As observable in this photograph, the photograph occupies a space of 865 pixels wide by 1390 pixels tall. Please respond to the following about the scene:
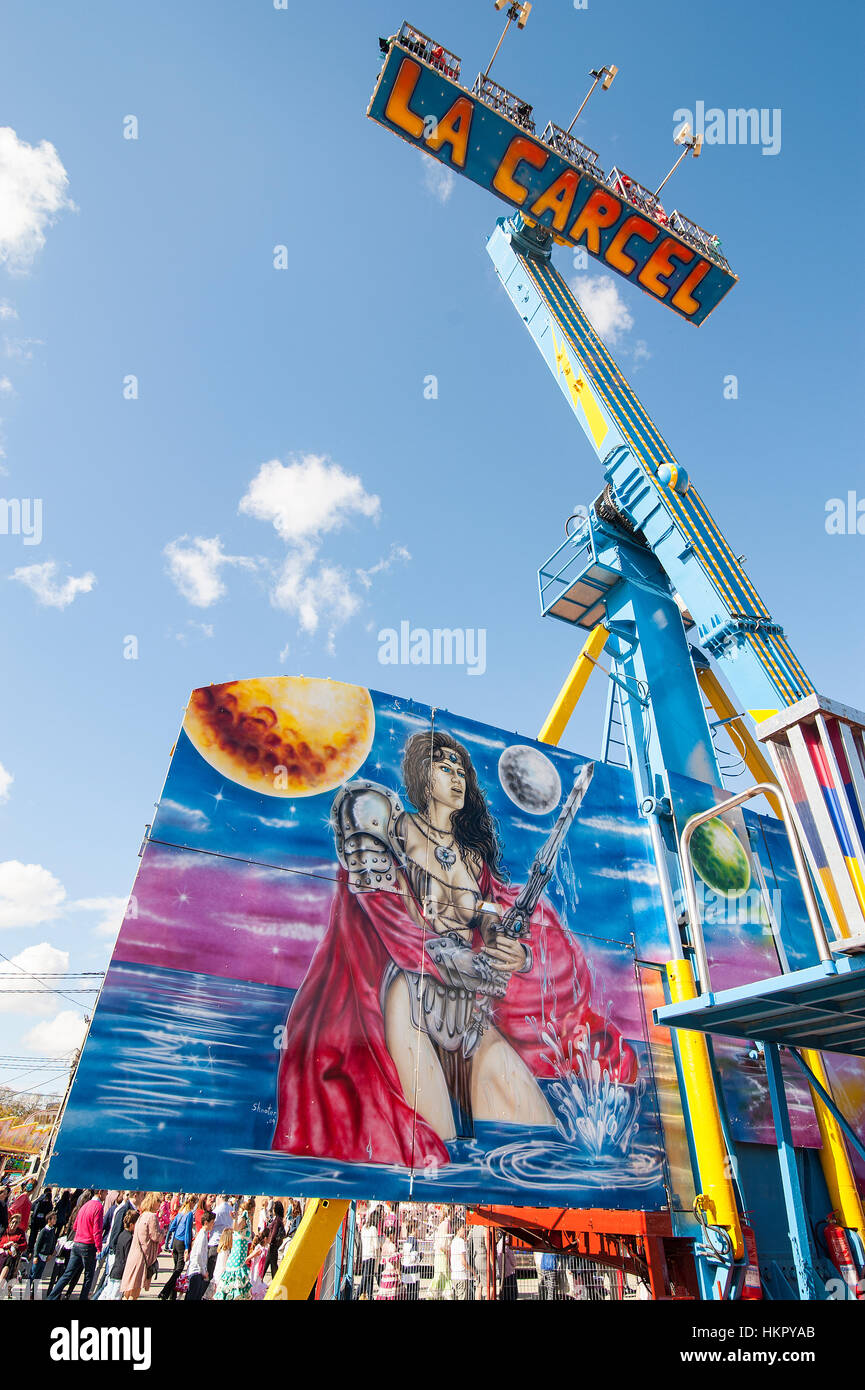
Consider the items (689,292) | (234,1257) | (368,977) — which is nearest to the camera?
(368,977)

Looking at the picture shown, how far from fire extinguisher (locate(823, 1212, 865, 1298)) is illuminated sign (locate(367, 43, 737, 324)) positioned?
1841cm

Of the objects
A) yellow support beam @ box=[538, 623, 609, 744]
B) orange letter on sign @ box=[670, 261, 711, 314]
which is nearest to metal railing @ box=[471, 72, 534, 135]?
orange letter on sign @ box=[670, 261, 711, 314]

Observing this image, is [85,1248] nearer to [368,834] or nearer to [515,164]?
[368,834]

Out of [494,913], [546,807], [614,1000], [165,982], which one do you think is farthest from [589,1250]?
[165,982]

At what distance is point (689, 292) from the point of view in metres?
17.8

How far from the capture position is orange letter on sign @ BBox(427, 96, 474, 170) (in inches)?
586

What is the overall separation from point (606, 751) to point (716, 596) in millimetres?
3808

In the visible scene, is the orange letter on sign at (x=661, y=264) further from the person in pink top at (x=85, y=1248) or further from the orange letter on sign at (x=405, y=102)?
the person in pink top at (x=85, y=1248)

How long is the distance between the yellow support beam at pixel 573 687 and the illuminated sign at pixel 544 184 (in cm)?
854

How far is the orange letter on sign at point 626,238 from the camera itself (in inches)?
657

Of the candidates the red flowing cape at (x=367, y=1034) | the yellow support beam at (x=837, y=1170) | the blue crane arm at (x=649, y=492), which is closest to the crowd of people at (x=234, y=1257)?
the red flowing cape at (x=367, y=1034)

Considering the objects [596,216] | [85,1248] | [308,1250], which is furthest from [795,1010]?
[596,216]

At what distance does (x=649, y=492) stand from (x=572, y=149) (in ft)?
25.1

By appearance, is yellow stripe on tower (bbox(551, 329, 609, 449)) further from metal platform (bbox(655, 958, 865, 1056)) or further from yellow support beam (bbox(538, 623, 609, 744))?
metal platform (bbox(655, 958, 865, 1056))
